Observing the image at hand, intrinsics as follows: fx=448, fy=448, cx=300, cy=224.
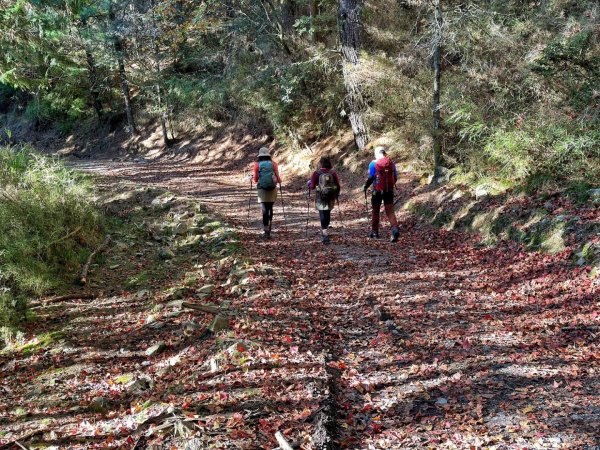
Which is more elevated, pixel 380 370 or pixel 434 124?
pixel 434 124

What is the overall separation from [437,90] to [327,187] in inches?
167

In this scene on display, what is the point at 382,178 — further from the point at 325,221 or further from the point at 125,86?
the point at 125,86

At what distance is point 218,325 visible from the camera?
625cm

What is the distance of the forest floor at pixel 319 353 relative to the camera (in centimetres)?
410

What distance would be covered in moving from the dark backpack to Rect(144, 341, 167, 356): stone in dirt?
5.21 m

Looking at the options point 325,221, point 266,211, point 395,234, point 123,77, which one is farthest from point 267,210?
point 123,77

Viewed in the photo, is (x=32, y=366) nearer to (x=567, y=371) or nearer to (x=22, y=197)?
(x=22, y=197)

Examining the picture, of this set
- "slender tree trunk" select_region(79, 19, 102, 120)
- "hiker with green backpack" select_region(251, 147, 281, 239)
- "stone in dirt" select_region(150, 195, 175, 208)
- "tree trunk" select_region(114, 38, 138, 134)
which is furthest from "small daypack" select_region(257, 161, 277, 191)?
"slender tree trunk" select_region(79, 19, 102, 120)

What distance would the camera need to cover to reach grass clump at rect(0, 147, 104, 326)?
7617mm

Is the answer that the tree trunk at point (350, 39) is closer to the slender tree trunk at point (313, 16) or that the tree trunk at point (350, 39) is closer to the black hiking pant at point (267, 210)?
the slender tree trunk at point (313, 16)

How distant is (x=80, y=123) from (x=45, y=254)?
33.8 meters

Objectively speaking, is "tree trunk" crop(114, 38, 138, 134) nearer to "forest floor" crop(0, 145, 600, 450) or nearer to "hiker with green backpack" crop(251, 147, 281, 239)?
"hiker with green backpack" crop(251, 147, 281, 239)

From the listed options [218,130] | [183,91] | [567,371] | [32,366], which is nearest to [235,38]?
[183,91]

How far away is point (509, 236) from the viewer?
8961 mm
